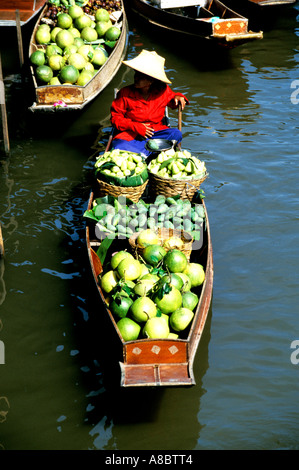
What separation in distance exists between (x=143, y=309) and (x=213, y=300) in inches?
51.1

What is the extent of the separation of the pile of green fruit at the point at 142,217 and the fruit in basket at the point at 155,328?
1043mm

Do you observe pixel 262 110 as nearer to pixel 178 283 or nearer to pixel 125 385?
pixel 178 283

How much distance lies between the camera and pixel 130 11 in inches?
476

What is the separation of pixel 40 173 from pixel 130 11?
281 inches

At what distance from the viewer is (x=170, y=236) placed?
427 centimetres

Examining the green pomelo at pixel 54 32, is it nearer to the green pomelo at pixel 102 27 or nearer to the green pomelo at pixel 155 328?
the green pomelo at pixel 102 27

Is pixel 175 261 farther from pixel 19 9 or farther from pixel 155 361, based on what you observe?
pixel 19 9

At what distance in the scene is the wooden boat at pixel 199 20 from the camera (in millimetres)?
8891

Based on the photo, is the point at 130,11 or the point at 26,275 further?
the point at 130,11

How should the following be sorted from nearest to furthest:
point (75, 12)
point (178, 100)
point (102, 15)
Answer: point (178, 100), point (75, 12), point (102, 15)

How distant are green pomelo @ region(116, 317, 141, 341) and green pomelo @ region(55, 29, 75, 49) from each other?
19.2 feet

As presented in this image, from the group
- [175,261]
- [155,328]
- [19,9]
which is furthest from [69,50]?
[155,328]
